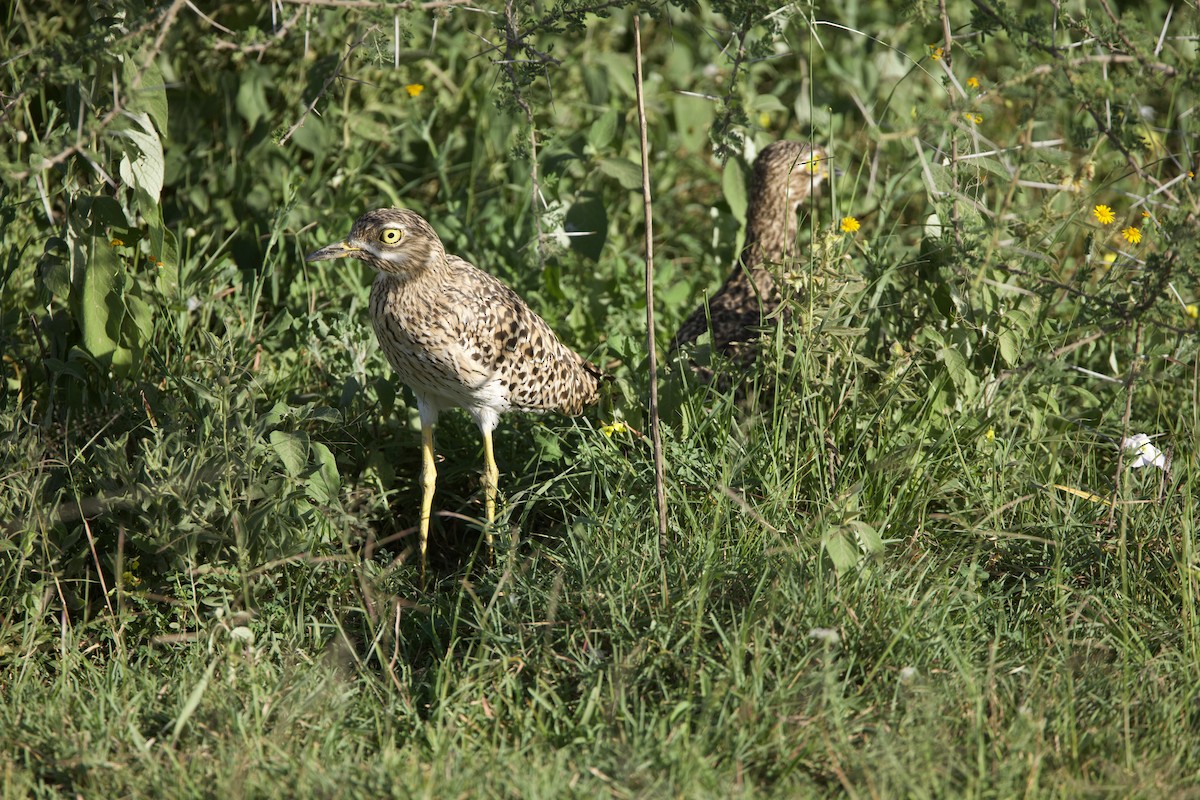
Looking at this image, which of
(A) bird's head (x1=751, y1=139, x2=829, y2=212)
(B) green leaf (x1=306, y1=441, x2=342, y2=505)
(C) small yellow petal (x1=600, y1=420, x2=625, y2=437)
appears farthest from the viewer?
(A) bird's head (x1=751, y1=139, x2=829, y2=212)

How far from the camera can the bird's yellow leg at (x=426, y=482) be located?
367 centimetres

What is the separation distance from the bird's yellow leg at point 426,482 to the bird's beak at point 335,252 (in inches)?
23.4

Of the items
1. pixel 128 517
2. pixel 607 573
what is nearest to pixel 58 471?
pixel 128 517

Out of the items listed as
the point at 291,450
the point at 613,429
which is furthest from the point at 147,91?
the point at 613,429

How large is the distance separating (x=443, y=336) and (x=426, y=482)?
0.47 m

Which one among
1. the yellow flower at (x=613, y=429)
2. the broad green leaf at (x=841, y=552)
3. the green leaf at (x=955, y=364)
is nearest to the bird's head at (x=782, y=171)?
the green leaf at (x=955, y=364)

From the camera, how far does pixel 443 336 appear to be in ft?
11.8

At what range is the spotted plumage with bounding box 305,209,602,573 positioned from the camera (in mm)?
3590

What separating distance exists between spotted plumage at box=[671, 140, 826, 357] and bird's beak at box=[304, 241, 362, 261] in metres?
1.10

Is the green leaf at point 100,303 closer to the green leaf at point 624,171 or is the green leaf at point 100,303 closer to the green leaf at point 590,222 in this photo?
the green leaf at point 590,222

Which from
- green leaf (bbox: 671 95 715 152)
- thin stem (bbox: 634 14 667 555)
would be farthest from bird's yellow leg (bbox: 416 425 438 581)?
green leaf (bbox: 671 95 715 152)

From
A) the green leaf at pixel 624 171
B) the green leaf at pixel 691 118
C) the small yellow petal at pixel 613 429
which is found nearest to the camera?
the small yellow petal at pixel 613 429

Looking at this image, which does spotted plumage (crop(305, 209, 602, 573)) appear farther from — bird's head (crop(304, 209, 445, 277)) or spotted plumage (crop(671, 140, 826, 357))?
spotted plumage (crop(671, 140, 826, 357))

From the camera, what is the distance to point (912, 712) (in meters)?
2.71
